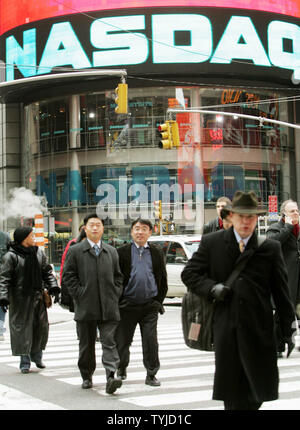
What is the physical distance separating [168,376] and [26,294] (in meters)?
2.20

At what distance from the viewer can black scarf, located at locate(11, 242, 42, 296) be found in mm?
10320

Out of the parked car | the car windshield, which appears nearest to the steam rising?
the parked car

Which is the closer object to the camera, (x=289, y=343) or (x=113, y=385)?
(x=289, y=343)

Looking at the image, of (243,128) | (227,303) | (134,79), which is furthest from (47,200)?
(227,303)

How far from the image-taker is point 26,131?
5259 centimetres

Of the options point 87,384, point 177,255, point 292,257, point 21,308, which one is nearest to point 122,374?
point 87,384

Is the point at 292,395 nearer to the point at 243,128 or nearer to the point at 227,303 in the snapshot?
the point at 227,303

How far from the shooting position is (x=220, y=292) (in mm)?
5445

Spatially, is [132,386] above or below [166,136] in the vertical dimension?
below

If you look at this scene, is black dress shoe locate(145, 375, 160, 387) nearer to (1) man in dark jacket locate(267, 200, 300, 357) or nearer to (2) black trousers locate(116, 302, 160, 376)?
(2) black trousers locate(116, 302, 160, 376)

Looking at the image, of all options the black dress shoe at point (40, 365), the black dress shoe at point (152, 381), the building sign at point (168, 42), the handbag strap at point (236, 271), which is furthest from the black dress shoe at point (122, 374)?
the building sign at point (168, 42)

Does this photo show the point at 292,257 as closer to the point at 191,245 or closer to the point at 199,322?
the point at 199,322

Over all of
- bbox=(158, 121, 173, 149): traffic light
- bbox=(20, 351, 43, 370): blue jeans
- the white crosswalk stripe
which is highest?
bbox=(158, 121, 173, 149): traffic light

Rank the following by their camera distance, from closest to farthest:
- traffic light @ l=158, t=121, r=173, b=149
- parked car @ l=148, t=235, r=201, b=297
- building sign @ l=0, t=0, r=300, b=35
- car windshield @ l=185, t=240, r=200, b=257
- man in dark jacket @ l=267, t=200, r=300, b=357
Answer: man in dark jacket @ l=267, t=200, r=300, b=357 → car windshield @ l=185, t=240, r=200, b=257 → parked car @ l=148, t=235, r=201, b=297 → traffic light @ l=158, t=121, r=173, b=149 → building sign @ l=0, t=0, r=300, b=35
